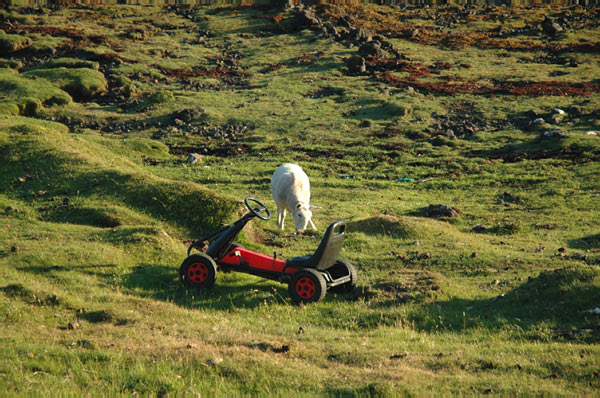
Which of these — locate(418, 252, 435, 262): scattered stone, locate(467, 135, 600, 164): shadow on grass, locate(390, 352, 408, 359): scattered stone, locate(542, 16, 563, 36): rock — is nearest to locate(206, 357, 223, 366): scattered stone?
locate(390, 352, 408, 359): scattered stone

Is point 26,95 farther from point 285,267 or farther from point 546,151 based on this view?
point 546,151

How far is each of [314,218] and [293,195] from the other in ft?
7.13

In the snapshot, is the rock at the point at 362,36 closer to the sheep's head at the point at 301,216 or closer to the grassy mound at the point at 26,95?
the grassy mound at the point at 26,95

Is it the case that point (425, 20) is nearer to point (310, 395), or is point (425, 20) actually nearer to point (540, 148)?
point (540, 148)

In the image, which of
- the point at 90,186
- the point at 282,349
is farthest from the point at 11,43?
the point at 282,349

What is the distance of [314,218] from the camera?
18.5m

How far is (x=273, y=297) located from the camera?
36.7ft

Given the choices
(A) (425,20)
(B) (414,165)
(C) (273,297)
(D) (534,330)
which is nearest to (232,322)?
(C) (273,297)

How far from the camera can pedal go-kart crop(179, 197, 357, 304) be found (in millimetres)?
10734

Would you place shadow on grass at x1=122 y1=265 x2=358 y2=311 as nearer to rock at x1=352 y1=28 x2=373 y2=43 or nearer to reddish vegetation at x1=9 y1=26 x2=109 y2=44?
reddish vegetation at x1=9 y1=26 x2=109 y2=44

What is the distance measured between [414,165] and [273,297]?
1903cm

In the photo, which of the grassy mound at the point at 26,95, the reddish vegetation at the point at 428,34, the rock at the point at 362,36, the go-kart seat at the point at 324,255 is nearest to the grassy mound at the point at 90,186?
the go-kart seat at the point at 324,255

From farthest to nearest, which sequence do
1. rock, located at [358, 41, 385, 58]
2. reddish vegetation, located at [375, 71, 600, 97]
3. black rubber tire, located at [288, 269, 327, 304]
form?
rock, located at [358, 41, 385, 58] → reddish vegetation, located at [375, 71, 600, 97] → black rubber tire, located at [288, 269, 327, 304]

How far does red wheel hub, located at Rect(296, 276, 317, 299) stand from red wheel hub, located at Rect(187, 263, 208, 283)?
6.54ft
